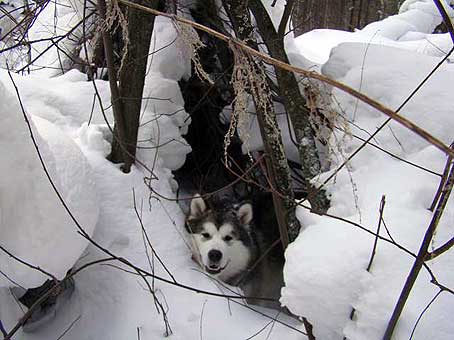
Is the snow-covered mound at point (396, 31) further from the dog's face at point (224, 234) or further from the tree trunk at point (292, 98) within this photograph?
the tree trunk at point (292, 98)

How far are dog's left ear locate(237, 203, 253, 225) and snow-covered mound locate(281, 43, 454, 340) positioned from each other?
1430 mm

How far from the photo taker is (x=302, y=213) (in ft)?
8.32

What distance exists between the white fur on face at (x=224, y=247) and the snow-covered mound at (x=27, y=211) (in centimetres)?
127

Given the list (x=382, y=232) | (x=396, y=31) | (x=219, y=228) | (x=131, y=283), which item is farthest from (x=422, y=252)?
(x=396, y=31)

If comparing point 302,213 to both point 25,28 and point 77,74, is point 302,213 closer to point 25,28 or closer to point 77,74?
point 25,28

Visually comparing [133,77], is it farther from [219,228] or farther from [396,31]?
[396,31]

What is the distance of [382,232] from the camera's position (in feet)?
7.25

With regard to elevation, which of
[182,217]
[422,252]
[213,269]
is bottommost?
[422,252]

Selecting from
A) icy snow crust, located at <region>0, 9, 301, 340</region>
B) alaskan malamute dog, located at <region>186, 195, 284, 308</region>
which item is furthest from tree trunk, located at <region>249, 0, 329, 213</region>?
alaskan malamute dog, located at <region>186, 195, 284, 308</region>

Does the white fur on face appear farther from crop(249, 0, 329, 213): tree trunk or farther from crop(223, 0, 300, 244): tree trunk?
crop(249, 0, 329, 213): tree trunk

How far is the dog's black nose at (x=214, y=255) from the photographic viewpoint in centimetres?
384

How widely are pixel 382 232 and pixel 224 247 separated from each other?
6.49ft

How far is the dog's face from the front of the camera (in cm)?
397

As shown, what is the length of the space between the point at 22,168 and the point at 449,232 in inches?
82.9
